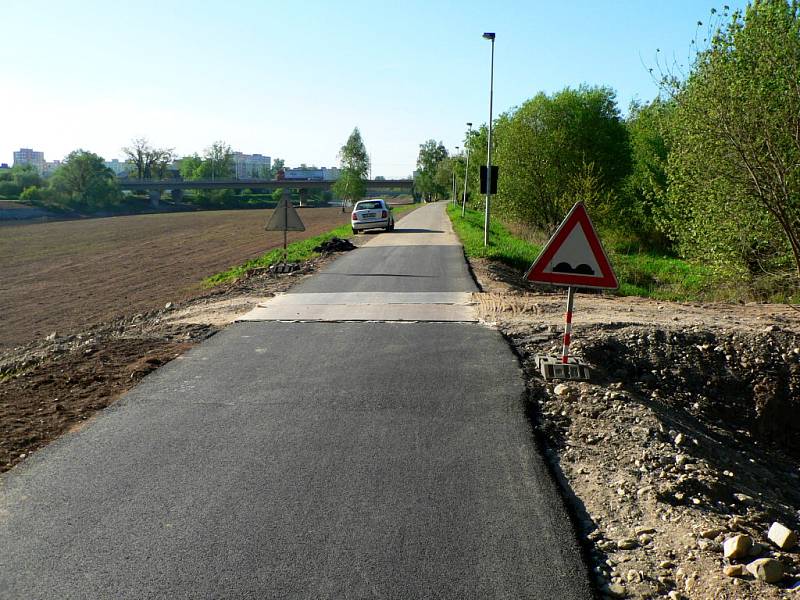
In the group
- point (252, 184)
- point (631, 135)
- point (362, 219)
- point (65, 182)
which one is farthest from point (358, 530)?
point (252, 184)

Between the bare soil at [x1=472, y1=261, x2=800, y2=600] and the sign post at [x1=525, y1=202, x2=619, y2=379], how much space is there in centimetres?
21

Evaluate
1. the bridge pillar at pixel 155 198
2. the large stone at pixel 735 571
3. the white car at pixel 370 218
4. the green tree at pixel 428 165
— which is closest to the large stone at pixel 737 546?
the large stone at pixel 735 571

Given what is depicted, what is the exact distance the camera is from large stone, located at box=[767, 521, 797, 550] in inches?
161

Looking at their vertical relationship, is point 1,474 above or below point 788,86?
below

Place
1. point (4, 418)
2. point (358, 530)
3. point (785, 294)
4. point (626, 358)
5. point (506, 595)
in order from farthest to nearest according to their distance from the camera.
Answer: point (785, 294), point (626, 358), point (4, 418), point (358, 530), point (506, 595)

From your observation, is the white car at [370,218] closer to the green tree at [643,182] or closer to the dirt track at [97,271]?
the dirt track at [97,271]

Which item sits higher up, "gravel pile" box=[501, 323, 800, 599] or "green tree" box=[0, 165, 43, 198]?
"green tree" box=[0, 165, 43, 198]

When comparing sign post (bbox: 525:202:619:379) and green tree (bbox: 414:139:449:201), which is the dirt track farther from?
green tree (bbox: 414:139:449:201)

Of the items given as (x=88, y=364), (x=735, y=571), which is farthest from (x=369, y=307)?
(x=735, y=571)

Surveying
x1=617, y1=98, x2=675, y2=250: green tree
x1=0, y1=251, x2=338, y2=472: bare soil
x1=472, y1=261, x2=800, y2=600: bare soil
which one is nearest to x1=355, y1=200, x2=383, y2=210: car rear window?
x1=617, y1=98, x2=675, y2=250: green tree

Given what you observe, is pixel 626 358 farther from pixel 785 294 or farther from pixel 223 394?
pixel 785 294

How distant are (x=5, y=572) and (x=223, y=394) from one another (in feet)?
11.2

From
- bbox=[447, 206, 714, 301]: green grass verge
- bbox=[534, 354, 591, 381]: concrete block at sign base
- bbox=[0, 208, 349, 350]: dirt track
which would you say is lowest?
bbox=[0, 208, 349, 350]: dirt track

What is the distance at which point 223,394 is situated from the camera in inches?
282
